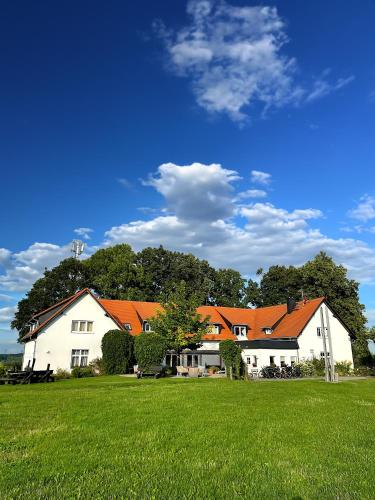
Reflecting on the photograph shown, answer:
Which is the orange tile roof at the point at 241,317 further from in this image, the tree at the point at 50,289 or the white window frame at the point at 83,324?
the tree at the point at 50,289

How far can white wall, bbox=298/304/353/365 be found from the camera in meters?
45.6

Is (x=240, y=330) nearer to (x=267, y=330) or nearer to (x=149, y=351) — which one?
(x=267, y=330)

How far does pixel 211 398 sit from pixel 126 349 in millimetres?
24393

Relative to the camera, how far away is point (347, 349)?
49.2 m

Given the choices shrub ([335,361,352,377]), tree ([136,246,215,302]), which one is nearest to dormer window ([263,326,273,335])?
shrub ([335,361,352,377])

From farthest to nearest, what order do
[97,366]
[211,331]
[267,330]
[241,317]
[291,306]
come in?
[241,317], [291,306], [267,330], [211,331], [97,366]

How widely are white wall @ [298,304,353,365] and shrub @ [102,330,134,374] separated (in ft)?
65.1

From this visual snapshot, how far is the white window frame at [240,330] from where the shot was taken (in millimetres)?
53438

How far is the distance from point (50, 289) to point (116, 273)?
1049cm

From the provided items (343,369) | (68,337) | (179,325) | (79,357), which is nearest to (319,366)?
(343,369)

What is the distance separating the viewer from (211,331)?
4562 centimetres

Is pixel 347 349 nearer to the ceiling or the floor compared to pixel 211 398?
nearer to the ceiling

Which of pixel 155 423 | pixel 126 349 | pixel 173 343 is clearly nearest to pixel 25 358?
pixel 126 349

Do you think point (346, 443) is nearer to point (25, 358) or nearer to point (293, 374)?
point (293, 374)
